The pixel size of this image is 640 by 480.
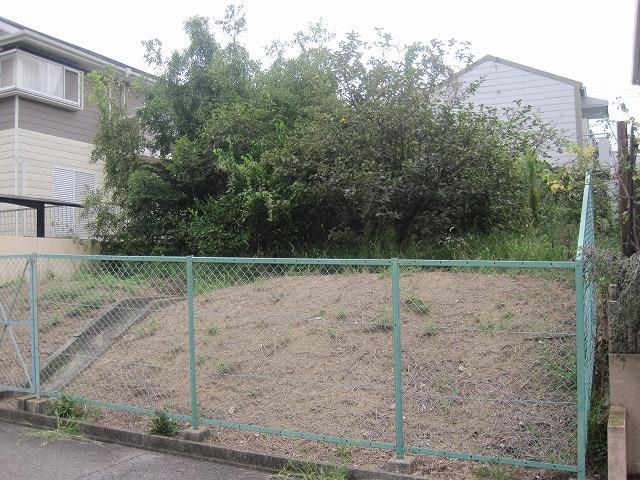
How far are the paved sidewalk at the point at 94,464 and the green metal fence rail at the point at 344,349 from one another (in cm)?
40

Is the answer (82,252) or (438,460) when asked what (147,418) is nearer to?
(438,460)

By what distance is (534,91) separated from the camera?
64.1 ft

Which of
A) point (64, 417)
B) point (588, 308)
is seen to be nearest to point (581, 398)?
point (588, 308)

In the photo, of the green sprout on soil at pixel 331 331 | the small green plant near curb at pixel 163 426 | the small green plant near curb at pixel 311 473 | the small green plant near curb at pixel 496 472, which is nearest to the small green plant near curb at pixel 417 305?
the green sprout on soil at pixel 331 331

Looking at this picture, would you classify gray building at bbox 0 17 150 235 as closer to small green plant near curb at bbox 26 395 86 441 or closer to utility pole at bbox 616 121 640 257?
small green plant near curb at bbox 26 395 86 441

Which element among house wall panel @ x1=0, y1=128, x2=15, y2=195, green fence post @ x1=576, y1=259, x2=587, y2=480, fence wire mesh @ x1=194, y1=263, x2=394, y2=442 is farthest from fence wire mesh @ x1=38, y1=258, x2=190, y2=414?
house wall panel @ x1=0, y1=128, x2=15, y2=195

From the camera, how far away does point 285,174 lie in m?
9.85

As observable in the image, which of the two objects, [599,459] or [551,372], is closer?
[599,459]

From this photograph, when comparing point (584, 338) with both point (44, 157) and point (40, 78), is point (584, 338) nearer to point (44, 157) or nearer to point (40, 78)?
point (44, 157)

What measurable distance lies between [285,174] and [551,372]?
5.85 meters

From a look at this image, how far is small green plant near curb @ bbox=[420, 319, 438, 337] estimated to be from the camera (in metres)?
5.76

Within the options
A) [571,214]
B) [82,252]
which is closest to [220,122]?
[82,252]

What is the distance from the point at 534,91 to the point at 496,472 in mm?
17771

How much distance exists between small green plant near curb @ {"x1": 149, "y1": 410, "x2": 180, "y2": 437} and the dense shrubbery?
473 cm
